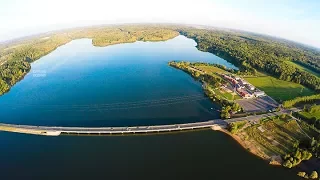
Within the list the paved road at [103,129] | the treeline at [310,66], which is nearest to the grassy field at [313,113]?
the paved road at [103,129]

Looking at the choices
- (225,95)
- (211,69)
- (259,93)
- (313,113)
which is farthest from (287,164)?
(211,69)

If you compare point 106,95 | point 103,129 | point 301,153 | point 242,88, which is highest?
point 242,88

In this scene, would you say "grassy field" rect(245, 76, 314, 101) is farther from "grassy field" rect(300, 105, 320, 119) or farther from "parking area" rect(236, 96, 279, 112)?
"grassy field" rect(300, 105, 320, 119)

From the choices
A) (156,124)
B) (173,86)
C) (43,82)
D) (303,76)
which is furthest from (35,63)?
(303,76)

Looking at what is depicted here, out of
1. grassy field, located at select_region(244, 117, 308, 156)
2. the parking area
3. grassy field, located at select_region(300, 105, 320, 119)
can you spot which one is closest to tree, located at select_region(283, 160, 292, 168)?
grassy field, located at select_region(244, 117, 308, 156)

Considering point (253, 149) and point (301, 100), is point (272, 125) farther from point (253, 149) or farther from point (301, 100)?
point (301, 100)

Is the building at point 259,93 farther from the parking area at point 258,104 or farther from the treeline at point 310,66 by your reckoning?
the treeline at point 310,66
